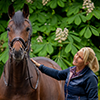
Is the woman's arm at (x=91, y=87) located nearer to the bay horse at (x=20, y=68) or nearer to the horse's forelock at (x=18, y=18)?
the bay horse at (x=20, y=68)

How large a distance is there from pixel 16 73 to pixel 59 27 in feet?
10.1

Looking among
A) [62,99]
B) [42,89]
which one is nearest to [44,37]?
[62,99]

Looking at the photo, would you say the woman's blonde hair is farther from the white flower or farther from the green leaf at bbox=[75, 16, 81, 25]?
the white flower

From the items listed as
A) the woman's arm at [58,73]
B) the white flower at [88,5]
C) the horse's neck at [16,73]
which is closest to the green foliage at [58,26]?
the white flower at [88,5]

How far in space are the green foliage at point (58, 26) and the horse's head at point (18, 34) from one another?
222cm

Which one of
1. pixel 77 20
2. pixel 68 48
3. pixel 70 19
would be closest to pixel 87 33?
pixel 77 20

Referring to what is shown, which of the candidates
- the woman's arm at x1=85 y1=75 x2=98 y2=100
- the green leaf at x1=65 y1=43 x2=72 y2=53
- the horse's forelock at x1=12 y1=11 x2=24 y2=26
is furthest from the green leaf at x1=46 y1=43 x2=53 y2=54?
the woman's arm at x1=85 y1=75 x2=98 y2=100

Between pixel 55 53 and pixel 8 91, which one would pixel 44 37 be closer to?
pixel 55 53

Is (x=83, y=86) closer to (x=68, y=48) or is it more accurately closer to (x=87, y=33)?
(x=68, y=48)

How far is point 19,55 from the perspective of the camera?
2.99 m

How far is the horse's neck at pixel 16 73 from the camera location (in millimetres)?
3363

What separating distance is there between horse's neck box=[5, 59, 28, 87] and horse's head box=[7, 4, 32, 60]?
21 centimetres

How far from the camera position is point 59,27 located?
6.27m

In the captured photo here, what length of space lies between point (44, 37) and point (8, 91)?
309cm
